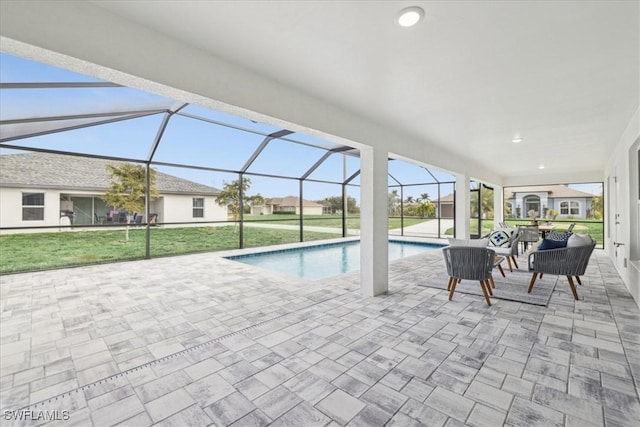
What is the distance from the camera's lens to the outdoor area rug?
13.1 ft

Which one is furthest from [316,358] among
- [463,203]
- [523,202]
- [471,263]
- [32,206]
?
[523,202]

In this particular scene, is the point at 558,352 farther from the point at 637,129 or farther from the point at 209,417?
the point at 637,129

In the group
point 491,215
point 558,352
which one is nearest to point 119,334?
point 558,352

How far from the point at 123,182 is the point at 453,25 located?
32.6ft

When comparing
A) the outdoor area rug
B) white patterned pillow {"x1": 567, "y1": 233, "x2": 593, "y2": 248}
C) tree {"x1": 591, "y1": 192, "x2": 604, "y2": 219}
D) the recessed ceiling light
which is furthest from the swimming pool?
tree {"x1": 591, "y1": 192, "x2": 604, "y2": 219}

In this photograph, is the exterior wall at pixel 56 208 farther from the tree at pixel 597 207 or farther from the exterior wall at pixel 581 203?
the tree at pixel 597 207

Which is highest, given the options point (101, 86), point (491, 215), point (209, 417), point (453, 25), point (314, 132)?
point (101, 86)

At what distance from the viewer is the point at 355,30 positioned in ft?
6.66

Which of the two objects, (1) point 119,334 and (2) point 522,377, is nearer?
(2) point 522,377

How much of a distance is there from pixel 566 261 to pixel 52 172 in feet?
41.3

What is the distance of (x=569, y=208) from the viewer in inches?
443

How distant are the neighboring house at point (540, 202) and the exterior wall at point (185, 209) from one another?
29.7 feet

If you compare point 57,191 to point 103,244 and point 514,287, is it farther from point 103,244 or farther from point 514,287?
point 514,287

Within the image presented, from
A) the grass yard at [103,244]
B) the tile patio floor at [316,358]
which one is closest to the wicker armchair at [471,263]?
the tile patio floor at [316,358]
